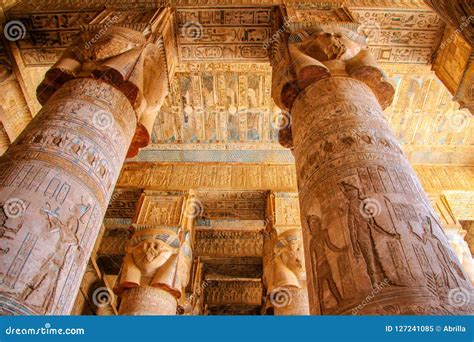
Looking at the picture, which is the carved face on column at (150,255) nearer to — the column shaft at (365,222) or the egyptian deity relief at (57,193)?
the egyptian deity relief at (57,193)

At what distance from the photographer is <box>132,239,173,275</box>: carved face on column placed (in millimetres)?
5191

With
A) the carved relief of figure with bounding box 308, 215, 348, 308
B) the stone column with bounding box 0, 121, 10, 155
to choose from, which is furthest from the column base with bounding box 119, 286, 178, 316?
the carved relief of figure with bounding box 308, 215, 348, 308

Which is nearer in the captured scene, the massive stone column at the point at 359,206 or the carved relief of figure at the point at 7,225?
the massive stone column at the point at 359,206

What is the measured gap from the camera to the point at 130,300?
496cm

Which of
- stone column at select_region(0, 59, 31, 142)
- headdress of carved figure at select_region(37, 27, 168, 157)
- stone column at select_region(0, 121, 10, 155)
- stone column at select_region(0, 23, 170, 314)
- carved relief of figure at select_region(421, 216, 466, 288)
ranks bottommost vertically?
carved relief of figure at select_region(421, 216, 466, 288)

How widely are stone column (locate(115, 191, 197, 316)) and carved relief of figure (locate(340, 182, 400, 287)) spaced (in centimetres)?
359

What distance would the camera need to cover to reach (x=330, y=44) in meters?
3.63

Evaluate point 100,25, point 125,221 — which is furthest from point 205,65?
point 125,221

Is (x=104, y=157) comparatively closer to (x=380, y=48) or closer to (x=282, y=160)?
(x=380, y=48)

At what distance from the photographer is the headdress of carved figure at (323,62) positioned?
11.2ft

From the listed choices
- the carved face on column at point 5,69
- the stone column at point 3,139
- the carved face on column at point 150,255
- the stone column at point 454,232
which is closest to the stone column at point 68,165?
the carved face on column at point 5,69

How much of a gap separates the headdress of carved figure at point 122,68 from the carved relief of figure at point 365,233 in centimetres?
238

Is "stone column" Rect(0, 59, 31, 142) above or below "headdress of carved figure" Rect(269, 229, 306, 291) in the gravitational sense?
above

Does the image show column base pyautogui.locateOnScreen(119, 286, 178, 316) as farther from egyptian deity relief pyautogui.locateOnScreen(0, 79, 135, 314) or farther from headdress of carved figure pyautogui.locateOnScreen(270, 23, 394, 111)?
headdress of carved figure pyautogui.locateOnScreen(270, 23, 394, 111)
